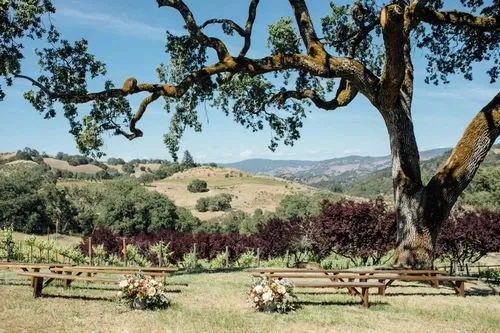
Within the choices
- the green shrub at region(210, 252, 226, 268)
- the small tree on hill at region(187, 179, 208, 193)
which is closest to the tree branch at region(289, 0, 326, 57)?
the green shrub at region(210, 252, 226, 268)

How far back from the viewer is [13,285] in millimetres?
11477

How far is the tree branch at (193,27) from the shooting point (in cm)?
1297

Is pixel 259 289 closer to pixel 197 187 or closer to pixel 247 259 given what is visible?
pixel 247 259

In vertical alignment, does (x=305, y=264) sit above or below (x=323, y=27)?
below

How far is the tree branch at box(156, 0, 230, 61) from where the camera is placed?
13.0 meters

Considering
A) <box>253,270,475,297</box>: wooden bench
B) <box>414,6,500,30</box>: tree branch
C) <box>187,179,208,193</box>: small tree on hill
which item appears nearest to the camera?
<box>253,270,475,297</box>: wooden bench

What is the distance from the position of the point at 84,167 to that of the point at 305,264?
159m

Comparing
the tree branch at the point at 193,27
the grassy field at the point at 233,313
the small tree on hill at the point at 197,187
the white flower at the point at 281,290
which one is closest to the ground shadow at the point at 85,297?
the grassy field at the point at 233,313

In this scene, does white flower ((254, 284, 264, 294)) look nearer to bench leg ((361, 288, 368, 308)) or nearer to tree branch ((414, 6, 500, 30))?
bench leg ((361, 288, 368, 308))

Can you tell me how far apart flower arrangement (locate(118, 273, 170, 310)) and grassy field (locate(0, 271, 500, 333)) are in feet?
0.73

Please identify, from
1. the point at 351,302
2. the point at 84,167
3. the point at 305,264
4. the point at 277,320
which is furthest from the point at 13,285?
the point at 84,167

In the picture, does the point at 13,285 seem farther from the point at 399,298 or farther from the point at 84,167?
the point at 84,167

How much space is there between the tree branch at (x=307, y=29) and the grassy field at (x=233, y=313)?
6332 mm

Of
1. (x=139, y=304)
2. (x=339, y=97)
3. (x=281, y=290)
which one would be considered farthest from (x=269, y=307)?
(x=339, y=97)
